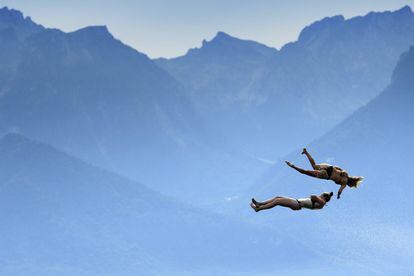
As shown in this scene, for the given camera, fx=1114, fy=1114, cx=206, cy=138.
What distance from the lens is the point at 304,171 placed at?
26500mm

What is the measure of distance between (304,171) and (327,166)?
67cm

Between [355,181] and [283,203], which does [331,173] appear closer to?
[355,181]

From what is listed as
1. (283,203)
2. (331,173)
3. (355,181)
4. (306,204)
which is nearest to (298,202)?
(306,204)

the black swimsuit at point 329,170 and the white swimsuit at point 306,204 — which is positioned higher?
the black swimsuit at point 329,170

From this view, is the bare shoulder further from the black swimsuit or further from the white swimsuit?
the white swimsuit

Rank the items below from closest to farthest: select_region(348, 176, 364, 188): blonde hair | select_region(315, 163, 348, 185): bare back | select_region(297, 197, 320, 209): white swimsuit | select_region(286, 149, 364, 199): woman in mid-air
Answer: select_region(286, 149, 364, 199): woman in mid-air, select_region(315, 163, 348, 185): bare back, select_region(297, 197, 320, 209): white swimsuit, select_region(348, 176, 364, 188): blonde hair

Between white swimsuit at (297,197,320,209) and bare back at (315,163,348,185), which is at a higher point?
bare back at (315,163,348,185)

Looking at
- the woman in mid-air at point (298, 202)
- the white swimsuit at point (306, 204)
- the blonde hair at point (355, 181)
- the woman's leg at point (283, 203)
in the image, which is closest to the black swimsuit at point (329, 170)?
the woman in mid-air at point (298, 202)

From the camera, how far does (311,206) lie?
27.5 m

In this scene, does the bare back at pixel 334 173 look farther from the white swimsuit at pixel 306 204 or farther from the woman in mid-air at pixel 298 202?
the white swimsuit at pixel 306 204

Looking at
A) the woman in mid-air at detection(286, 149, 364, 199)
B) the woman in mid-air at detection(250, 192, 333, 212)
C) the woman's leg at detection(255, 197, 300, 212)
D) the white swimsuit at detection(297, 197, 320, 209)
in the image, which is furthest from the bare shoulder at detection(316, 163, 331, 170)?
the woman's leg at detection(255, 197, 300, 212)

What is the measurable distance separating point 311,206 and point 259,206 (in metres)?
1.32

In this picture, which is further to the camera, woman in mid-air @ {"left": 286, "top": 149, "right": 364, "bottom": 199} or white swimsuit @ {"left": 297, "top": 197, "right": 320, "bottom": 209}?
white swimsuit @ {"left": 297, "top": 197, "right": 320, "bottom": 209}

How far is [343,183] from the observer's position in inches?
1084
